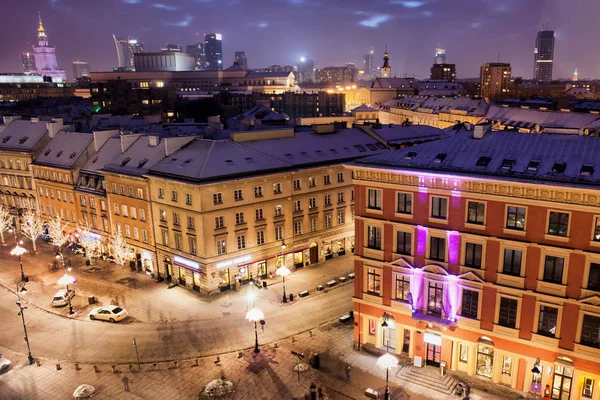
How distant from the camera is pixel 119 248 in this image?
68.8 metres

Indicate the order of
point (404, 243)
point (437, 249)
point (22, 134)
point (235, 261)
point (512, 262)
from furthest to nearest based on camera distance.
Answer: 1. point (22, 134)
2. point (235, 261)
3. point (404, 243)
4. point (437, 249)
5. point (512, 262)

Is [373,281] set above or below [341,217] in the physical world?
above

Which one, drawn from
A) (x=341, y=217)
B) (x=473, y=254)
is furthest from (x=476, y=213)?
(x=341, y=217)

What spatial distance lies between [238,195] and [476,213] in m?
31.4

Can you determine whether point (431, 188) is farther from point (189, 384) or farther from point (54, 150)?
point (54, 150)

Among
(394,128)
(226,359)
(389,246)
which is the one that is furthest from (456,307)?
(394,128)

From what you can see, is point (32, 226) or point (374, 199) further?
point (32, 226)

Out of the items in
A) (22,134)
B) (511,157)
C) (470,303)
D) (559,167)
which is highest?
(511,157)

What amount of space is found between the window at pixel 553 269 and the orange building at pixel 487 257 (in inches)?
3.0

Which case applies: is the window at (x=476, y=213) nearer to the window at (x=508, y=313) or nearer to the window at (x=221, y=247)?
the window at (x=508, y=313)

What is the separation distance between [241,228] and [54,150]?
150ft

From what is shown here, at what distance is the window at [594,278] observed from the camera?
35438 millimetres

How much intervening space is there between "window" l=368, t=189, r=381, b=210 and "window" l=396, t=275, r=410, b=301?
6608 mm

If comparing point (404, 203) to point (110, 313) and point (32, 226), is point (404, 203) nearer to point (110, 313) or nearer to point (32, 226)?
point (110, 313)
